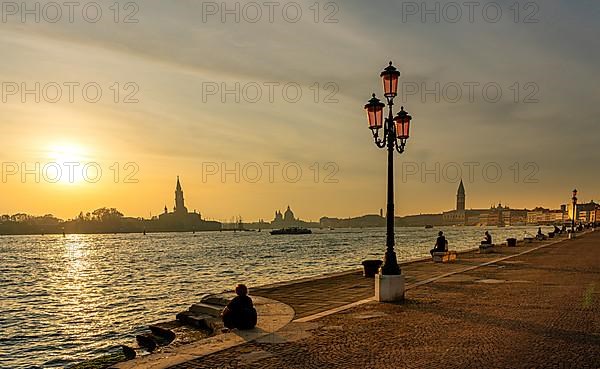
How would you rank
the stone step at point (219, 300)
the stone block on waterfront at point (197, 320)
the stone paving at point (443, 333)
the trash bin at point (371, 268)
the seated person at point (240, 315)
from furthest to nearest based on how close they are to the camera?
1. the trash bin at point (371, 268)
2. the stone step at point (219, 300)
3. the stone block on waterfront at point (197, 320)
4. the seated person at point (240, 315)
5. the stone paving at point (443, 333)

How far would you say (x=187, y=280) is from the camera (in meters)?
47.3

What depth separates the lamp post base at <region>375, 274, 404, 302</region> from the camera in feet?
48.8

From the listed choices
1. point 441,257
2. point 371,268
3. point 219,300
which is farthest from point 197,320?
point 441,257

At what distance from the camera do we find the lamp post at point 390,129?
15.0m

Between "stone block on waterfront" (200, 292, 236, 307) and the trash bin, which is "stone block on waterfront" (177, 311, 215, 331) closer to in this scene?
"stone block on waterfront" (200, 292, 236, 307)

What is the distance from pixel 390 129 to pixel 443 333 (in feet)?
22.6

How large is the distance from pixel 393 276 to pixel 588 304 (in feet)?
18.4

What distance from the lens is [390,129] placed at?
15602 millimetres

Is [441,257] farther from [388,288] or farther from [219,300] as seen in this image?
[219,300]

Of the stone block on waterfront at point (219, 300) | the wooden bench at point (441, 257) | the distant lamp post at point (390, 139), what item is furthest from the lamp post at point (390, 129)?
the wooden bench at point (441, 257)

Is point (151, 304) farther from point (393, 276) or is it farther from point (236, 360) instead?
point (236, 360)

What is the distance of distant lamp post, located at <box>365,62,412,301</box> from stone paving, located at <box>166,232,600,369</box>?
0.64 m

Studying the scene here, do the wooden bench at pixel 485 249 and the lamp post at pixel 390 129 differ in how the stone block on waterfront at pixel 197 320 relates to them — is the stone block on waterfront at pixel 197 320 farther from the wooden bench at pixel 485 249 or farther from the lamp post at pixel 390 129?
the wooden bench at pixel 485 249

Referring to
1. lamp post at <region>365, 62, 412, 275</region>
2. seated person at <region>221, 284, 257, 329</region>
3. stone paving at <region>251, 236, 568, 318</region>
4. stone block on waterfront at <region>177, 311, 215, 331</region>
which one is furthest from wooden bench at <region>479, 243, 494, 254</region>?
seated person at <region>221, 284, 257, 329</region>
